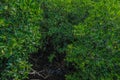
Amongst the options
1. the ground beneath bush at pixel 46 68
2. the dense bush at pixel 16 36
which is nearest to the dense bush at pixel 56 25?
the ground beneath bush at pixel 46 68

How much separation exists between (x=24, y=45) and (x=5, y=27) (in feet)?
1.15

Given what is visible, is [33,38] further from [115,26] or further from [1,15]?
[115,26]

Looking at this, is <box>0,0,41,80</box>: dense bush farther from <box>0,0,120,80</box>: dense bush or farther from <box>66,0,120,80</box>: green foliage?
<box>66,0,120,80</box>: green foliage

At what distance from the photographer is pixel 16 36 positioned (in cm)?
416

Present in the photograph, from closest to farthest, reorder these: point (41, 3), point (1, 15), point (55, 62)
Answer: point (1, 15)
point (41, 3)
point (55, 62)

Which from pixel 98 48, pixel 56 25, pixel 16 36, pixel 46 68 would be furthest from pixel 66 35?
pixel 16 36

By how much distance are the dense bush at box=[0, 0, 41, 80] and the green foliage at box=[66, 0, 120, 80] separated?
2.24 feet

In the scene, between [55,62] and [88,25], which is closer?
[88,25]

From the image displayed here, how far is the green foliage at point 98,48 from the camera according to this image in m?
4.46

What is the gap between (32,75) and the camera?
5.36 meters

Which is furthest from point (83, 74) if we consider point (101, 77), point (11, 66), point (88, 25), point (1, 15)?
point (1, 15)

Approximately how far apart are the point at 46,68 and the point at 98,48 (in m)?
1.26

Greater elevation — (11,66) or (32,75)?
(11,66)

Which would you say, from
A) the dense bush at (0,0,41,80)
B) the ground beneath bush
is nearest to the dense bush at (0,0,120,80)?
the dense bush at (0,0,41,80)
